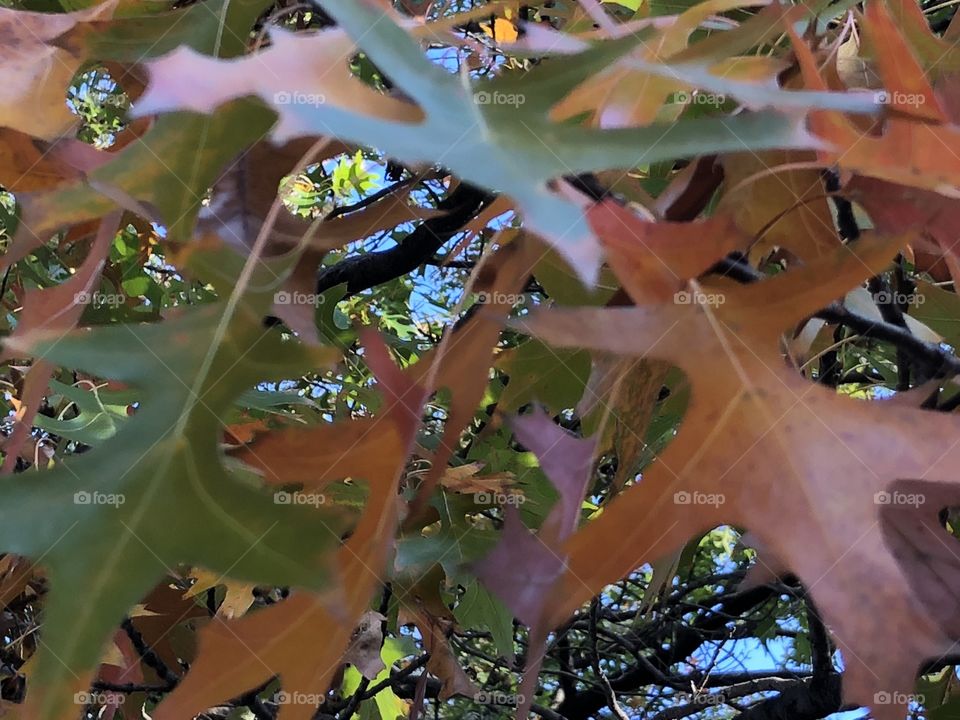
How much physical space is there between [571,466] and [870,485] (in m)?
0.13

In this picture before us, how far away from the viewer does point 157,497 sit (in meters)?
0.38

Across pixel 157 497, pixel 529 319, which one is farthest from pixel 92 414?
pixel 529 319

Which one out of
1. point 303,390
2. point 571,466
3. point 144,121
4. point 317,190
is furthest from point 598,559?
point 317,190

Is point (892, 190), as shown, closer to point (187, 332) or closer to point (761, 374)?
Answer: point (761, 374)

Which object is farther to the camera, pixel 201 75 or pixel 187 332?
pixel 187 332

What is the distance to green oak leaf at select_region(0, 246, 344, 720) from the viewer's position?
346 mm

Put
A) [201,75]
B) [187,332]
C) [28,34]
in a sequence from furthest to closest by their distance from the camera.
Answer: [28,34] < [187,332] < [201,75]

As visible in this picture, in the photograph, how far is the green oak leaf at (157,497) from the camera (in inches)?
13.6

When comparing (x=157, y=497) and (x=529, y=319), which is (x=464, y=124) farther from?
(x=157, y=497)

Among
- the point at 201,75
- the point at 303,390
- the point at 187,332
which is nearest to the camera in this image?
the point at 201,75

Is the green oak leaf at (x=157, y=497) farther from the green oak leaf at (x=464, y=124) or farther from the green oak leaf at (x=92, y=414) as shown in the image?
the green oak leaf at (x=92, y=414)

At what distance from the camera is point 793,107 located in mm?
308

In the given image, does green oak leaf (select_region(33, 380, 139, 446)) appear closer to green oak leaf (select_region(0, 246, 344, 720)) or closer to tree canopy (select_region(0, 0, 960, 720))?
tree canopy (select_region(0, 0, 960, 720))

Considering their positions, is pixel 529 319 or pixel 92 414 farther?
pixel 92 414
